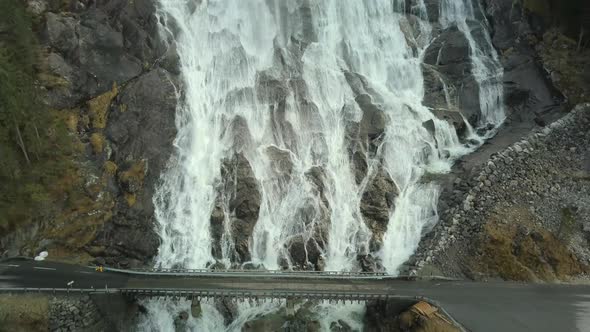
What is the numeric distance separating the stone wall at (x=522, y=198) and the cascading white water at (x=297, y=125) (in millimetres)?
1933

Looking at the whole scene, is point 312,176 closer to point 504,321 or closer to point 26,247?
point 504,321

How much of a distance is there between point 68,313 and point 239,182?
1333 centimetres

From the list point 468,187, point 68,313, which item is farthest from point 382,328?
point 68,313

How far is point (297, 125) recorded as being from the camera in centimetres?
3612

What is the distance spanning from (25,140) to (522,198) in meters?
34.4

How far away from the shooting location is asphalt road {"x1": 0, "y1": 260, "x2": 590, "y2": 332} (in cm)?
2348

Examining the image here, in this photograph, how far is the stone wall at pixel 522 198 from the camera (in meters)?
29.5

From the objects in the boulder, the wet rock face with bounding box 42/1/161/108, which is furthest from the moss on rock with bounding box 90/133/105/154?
the boulder

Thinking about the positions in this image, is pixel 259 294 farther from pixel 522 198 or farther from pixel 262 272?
pixel 522 198

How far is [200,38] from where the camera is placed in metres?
39.9

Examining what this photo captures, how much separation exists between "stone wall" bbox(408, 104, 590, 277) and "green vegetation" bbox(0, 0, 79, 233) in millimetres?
25243

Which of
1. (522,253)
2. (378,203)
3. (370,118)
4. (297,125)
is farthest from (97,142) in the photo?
(522,253)

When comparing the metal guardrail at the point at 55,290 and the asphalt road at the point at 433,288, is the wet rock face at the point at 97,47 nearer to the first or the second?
the asphalt road at the point at 433,288

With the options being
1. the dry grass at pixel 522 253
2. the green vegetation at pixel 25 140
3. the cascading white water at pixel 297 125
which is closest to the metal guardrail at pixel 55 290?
the cascading white water at pixel 297 125
